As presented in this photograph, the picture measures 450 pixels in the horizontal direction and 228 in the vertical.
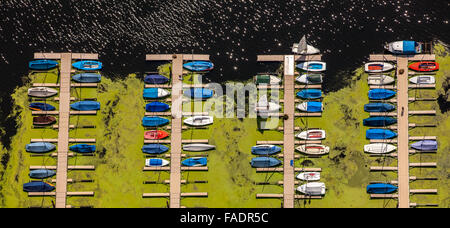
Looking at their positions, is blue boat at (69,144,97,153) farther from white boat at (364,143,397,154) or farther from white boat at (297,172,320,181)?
white boat at (364,143,397,154)

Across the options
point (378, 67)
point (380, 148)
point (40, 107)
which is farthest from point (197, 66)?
point (380, 148)

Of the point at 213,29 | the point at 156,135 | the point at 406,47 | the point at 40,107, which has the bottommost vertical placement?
the point at 156,135

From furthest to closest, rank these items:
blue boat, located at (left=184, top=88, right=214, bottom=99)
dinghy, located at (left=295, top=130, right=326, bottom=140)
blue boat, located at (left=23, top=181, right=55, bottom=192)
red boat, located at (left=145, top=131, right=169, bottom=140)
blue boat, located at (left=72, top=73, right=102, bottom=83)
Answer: blue boat, located at (left=72, top=73, right=102, bottom=83)
blue boat, located at (left=184, top=88, right=214, bottom=99)
red boat, located at (left=145, top=131, right=169, bottom=140)
dinghy, located at (left=295, top=130, right=326, bottom=140)
blue boat, located at (left=23, top=181, right=55, bottom=192)

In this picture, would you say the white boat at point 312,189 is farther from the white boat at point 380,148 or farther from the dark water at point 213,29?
the dark water at point 213,29

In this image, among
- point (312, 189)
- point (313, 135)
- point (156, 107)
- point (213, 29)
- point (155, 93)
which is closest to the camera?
point (312, 189)

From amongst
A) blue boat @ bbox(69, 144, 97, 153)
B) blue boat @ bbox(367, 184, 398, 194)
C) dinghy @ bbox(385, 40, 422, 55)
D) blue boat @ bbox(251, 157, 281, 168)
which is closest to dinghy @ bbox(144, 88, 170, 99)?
blue boat @ bbox(69, 144, 97, 153)

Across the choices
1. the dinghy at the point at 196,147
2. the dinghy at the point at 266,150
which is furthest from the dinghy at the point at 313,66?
the dinghy at the point at 196,147

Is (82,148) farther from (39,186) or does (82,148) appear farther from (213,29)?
(213,29)
